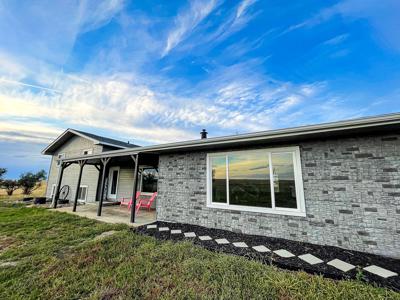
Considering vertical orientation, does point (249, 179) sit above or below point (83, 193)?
above

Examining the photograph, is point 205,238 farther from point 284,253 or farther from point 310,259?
point 310,259

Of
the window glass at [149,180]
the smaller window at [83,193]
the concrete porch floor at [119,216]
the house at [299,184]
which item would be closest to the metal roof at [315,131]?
the house at [299,184]

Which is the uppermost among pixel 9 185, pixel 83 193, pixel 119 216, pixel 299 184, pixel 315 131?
pixel 315 131

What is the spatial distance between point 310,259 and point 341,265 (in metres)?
0.42

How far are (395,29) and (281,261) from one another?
25.4ft

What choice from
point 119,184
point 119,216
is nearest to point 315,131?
point 119,216

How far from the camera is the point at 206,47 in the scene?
801 cm

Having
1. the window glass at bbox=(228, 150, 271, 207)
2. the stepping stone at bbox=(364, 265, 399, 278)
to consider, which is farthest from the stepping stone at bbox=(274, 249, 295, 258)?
the window glass at bbox=(228, 150, 271, 207)

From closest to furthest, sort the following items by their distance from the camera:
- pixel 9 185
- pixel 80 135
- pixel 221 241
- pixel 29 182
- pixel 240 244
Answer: pixel 240 244, pixel 221 241, pixel 80 135, pixel 9 185, pixel 29 182

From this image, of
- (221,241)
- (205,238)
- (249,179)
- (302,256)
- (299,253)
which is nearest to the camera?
(302,256)

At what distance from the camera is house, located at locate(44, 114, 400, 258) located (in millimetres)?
3223

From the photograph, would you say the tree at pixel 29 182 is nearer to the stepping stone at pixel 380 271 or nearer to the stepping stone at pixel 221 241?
the stepping stone at pixel 221 241

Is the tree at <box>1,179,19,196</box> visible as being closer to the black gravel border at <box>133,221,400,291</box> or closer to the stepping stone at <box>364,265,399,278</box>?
the black gravel border at <box>133,221,400,291</box>

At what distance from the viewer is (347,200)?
3.48 m
